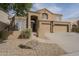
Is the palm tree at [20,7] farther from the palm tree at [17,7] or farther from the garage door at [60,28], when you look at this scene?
the garage door at [60,28]

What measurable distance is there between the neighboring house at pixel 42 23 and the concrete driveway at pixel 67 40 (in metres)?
0.11

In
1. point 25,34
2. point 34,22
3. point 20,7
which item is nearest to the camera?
point 34,22

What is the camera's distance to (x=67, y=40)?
460 centimetres

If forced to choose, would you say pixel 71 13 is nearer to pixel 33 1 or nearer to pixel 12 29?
pixel 33 1

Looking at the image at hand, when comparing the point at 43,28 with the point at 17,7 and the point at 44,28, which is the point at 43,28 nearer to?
the point at 44,28

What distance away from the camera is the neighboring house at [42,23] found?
462 cm

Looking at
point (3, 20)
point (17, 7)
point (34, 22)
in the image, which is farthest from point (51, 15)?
point (3, 20)

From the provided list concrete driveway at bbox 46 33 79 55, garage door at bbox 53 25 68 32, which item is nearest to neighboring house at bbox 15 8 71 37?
garage door at bbox 53 25 68 32

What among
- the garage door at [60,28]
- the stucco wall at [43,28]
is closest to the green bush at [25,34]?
the stucco wall at [43,28]

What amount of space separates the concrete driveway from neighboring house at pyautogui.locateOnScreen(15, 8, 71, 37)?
109 millimetres

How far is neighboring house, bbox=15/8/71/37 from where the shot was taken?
4.62 metres

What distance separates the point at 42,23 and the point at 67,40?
624 mm

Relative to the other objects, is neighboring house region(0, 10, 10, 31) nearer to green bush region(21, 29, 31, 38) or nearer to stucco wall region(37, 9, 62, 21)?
green bush region(21, 29, 31, 38)

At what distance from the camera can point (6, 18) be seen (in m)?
4.63
